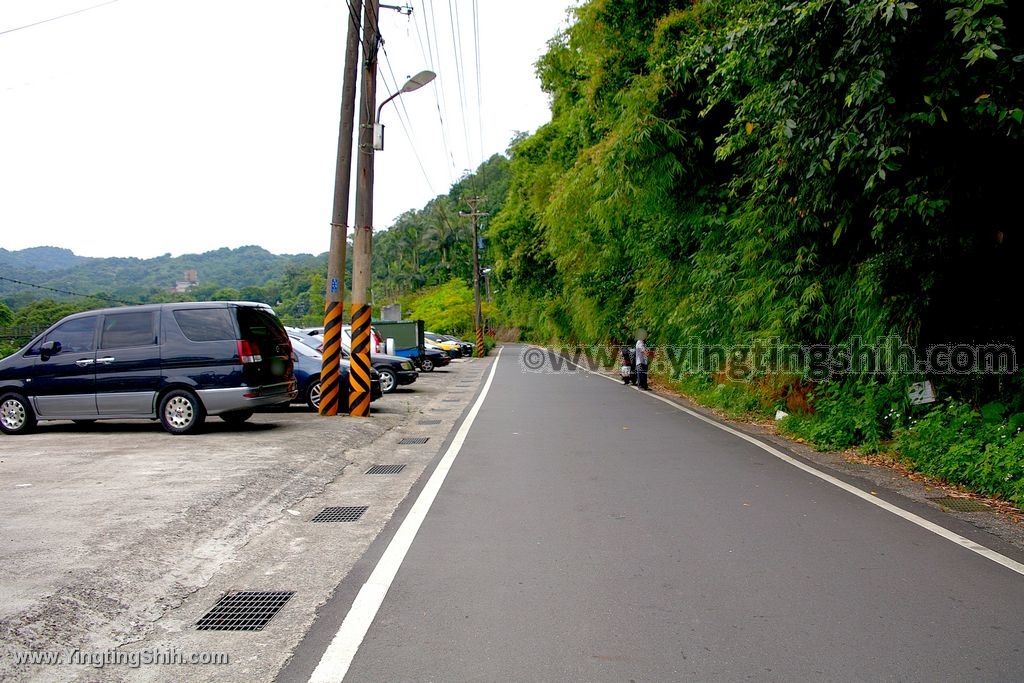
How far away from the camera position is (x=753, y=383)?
15289 millimetres

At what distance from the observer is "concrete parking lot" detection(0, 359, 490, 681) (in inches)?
159

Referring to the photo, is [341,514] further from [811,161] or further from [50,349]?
[50,349]

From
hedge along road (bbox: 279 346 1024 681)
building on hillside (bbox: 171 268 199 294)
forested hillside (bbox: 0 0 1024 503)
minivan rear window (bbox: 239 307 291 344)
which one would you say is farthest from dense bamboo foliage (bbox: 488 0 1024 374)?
building on hillside (bbox: 171 268 199 294)

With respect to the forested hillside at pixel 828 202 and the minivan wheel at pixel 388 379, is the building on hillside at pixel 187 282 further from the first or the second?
the forested hillside at pixel 828 202

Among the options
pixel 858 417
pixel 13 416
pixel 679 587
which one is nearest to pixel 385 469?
pixel 679 587

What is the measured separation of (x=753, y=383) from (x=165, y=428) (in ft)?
34.5

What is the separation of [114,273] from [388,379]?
1451 inches

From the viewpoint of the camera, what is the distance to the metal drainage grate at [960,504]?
703 cm

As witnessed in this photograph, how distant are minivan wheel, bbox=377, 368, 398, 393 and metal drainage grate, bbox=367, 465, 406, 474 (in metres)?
10.4

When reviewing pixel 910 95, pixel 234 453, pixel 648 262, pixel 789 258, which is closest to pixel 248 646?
pixel 234 453

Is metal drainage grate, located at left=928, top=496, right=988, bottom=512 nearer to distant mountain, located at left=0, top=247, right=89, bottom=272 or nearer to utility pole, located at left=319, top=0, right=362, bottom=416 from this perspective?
utility pole, located at left=319, top=0, right=362, bottom=416

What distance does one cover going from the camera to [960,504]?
7.22 m

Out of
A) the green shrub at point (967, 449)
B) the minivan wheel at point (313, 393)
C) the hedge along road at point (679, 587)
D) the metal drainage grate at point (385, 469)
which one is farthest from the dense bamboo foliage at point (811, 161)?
the minivan wheel at point (313, 393)

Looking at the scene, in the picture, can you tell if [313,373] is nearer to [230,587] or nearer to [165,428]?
[165,428]
